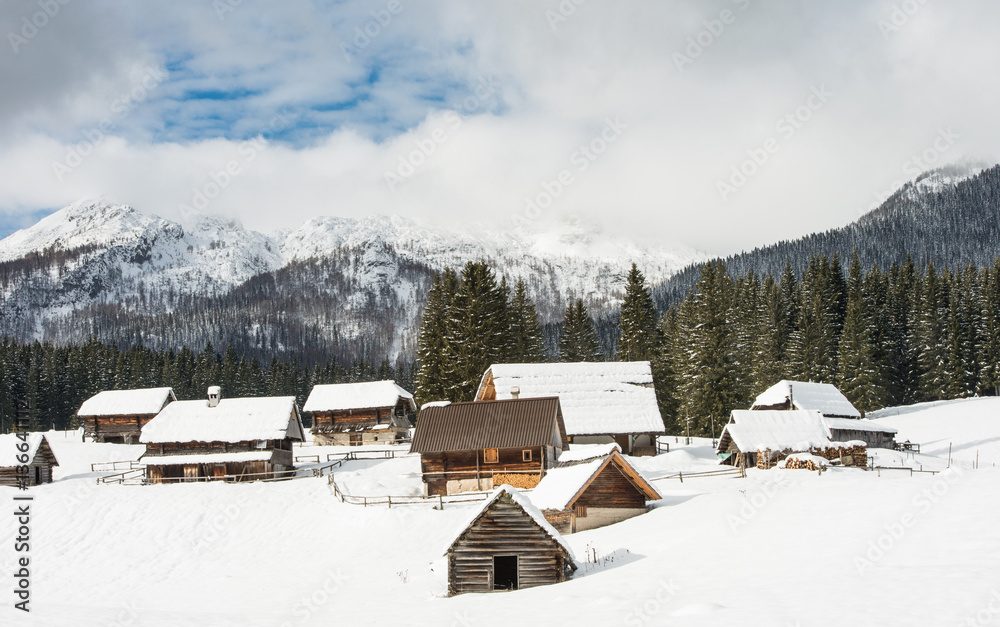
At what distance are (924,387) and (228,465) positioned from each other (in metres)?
69.0

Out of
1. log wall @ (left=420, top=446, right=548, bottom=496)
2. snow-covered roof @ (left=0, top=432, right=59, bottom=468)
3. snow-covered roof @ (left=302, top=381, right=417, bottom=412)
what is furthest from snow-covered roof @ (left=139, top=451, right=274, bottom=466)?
snow-covered roof @ (left=302, top=381, right=417, bottom=412)

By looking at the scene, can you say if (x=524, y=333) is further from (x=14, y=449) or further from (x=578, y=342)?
(x=14, y=449)

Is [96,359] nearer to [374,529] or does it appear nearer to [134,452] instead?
[134,452]

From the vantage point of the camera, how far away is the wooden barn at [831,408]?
57.7 metres

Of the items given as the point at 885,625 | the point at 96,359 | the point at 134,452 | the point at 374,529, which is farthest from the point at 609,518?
the point at 96,359

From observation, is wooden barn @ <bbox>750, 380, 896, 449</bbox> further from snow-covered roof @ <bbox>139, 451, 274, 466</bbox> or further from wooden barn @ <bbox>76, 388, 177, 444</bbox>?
wooden barn @ <bbox>76, 388, 177, 444</bbox>

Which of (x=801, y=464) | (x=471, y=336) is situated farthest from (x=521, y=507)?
(x=471, y=336)

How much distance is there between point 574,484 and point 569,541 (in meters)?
3.02

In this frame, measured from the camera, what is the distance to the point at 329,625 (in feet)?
75.6

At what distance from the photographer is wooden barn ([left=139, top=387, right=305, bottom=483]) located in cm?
5225

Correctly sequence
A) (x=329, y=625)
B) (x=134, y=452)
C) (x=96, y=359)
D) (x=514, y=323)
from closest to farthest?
(x=329, y=625) < (x=134, y=452) < (x=514, y=323) < (x=96, y=359)

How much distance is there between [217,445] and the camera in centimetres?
5350

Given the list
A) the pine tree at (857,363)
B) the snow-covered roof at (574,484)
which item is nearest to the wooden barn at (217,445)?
the snow-covered roof at (574,484)

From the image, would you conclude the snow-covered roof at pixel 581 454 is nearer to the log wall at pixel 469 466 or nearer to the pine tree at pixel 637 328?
the log wall at pixel 469 466
